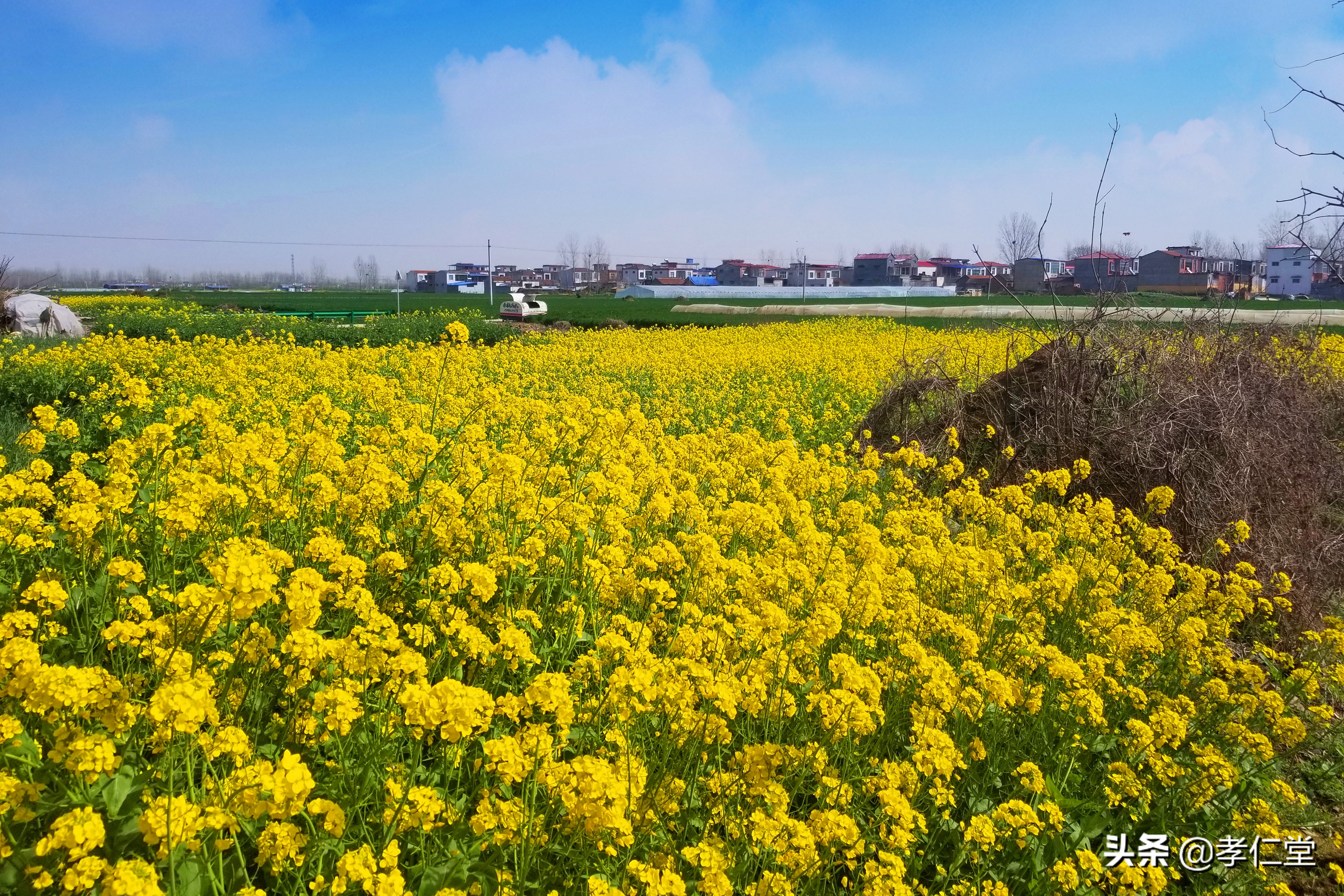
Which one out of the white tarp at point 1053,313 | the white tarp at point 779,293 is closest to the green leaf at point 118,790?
the white tarp at point 1053,313

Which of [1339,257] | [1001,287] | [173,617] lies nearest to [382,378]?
[173,617]

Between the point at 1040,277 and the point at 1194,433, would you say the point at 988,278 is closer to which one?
the point at 1194,433

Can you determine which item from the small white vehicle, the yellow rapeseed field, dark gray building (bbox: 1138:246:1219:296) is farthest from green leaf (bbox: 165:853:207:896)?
the small white vehicle

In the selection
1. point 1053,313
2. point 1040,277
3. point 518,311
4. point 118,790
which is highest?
point 1040,277

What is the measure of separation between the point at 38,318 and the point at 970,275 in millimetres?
70282

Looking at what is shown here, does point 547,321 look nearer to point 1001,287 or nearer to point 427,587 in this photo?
point 1001,287

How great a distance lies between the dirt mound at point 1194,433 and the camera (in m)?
6.21

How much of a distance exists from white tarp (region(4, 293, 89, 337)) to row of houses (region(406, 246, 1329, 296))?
21.5 metres

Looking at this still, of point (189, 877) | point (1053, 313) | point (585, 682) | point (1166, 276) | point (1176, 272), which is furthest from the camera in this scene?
point (1166, 276)

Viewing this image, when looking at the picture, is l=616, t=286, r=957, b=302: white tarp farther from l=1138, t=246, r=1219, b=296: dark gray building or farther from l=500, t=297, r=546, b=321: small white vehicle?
l=500, t=297, r=546, b=321: small white vehicle

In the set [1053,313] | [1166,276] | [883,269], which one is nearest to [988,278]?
[1053,313]

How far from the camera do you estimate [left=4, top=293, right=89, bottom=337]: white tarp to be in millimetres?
19516

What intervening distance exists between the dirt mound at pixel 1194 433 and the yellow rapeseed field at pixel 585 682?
724 millimetres

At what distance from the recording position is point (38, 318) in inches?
788
